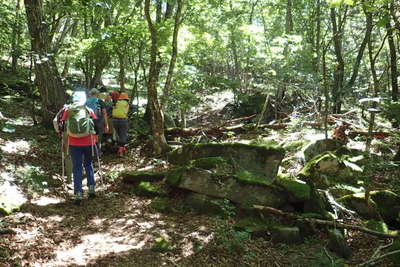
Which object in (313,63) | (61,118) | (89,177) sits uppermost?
(313,63)

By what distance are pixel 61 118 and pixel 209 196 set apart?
3.35 m

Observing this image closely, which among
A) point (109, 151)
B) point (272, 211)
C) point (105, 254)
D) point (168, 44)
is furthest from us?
point (168, 44)

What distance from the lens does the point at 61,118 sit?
7.14 meters

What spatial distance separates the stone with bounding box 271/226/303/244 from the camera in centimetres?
584

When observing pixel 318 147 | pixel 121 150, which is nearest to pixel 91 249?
pixel 121 150

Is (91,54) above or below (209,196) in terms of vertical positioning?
above

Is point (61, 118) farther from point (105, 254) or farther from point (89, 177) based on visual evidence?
point (105, 254)

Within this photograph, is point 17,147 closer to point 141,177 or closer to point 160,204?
point 141,177

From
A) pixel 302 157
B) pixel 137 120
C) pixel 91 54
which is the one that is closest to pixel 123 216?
pixel 302 157

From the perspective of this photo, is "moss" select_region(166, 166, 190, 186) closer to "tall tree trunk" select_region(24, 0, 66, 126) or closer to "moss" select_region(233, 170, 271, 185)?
"moss" select_region(233, 170, 271, 185)

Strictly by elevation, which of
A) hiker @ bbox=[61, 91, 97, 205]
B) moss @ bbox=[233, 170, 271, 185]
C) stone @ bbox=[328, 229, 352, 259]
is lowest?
stone @ bbox=[328, 229, 352, 259]

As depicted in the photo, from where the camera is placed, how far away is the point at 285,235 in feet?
19.3

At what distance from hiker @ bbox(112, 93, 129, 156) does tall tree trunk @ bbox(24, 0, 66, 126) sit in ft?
6.22

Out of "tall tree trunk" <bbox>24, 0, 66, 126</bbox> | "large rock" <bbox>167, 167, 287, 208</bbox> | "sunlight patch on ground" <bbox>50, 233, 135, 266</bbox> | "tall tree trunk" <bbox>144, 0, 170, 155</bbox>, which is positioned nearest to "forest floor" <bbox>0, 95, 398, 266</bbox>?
"sunlight patch on ground" <bbox>50, 233, 135, 266</bbox>
